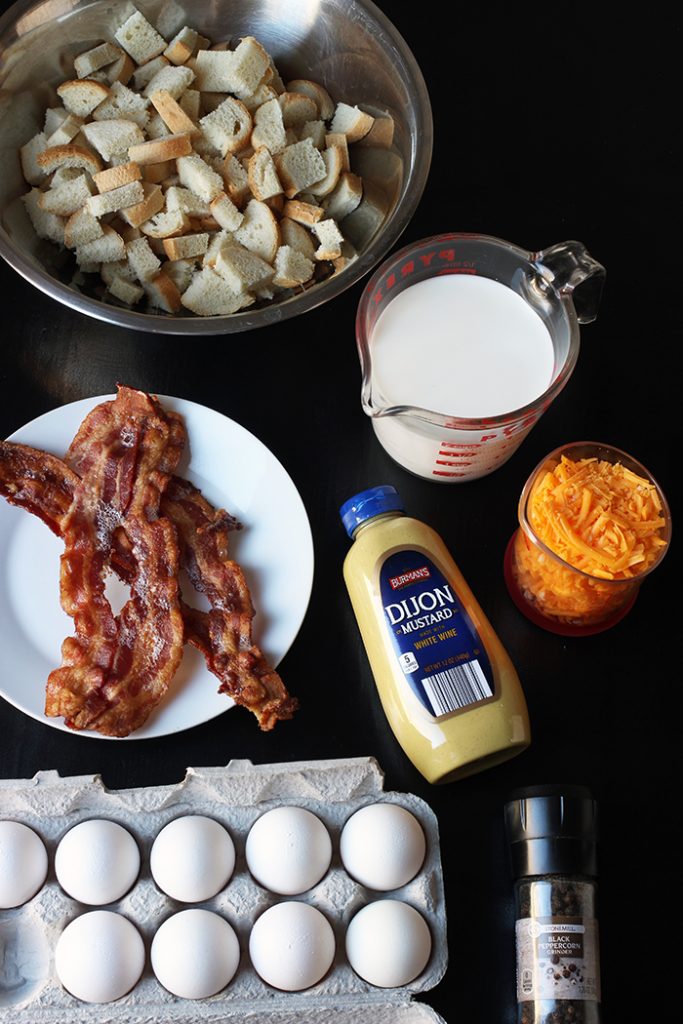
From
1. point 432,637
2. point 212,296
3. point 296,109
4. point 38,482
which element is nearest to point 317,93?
point 296,109

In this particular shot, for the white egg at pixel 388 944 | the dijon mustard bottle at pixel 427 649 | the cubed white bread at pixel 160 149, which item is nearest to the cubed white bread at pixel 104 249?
the cubed white bread at pixel 160 149

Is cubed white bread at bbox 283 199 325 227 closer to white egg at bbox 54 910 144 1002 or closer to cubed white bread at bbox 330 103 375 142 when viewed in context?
cubed white bread at bbox 330 103 375 142

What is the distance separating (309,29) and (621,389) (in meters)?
0.76

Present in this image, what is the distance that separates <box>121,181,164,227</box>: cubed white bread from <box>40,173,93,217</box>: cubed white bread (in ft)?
0.21

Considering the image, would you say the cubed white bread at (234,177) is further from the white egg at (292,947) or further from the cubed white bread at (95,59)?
the white egg at (292,947)

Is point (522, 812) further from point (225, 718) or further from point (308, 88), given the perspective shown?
point (308, 88)

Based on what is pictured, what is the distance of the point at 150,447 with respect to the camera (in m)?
1.61

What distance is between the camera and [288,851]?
4.63 ft

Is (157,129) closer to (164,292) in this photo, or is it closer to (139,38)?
(139,38)

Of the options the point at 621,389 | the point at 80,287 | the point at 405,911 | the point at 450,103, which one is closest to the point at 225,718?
the point at 405,911

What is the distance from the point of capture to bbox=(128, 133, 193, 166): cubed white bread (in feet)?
5.17

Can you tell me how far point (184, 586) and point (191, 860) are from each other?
410 millimetres

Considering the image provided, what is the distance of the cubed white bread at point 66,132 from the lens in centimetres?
160

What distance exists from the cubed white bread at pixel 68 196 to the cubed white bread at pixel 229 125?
203mm
